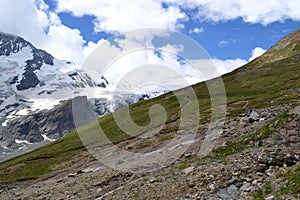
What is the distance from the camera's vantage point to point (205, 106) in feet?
358

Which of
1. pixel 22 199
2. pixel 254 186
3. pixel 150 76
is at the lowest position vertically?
pixel 22 199

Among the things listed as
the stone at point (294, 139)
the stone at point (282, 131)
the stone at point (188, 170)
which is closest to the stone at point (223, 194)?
the stone at point (188, 170)

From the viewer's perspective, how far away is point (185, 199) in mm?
27219

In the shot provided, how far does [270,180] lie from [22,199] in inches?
1651

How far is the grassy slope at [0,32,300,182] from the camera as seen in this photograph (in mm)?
90250

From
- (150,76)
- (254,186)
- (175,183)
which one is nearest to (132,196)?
(175,183)

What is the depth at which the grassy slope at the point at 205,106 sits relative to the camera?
90250 millimetres

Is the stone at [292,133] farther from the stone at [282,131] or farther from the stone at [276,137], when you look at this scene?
the stone at [276,137]

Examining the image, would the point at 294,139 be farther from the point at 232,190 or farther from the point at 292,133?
the point at 232,190

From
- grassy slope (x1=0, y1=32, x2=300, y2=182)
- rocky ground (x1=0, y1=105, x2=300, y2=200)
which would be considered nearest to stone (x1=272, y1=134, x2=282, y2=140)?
rocky ground (x1=0, y1=105, x2=300, y2=200)

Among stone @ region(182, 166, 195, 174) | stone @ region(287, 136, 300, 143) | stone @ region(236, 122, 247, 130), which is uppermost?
stone @ region(236, 122, 247, 130)

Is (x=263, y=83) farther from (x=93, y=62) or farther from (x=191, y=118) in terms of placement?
(x=93, y=62)

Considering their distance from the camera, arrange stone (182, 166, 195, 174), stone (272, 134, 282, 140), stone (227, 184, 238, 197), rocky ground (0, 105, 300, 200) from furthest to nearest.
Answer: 1. stone (272, 134, 282, 140)
2. stone (182, 166, 195, 174)
3. stone (227, 184, 238, 197)
4. rocky ground (0, 105, 300, 200)

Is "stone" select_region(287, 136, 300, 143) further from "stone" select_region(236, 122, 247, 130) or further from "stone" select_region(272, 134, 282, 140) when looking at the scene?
"stone" select_region(236, 122, 247, 130)
